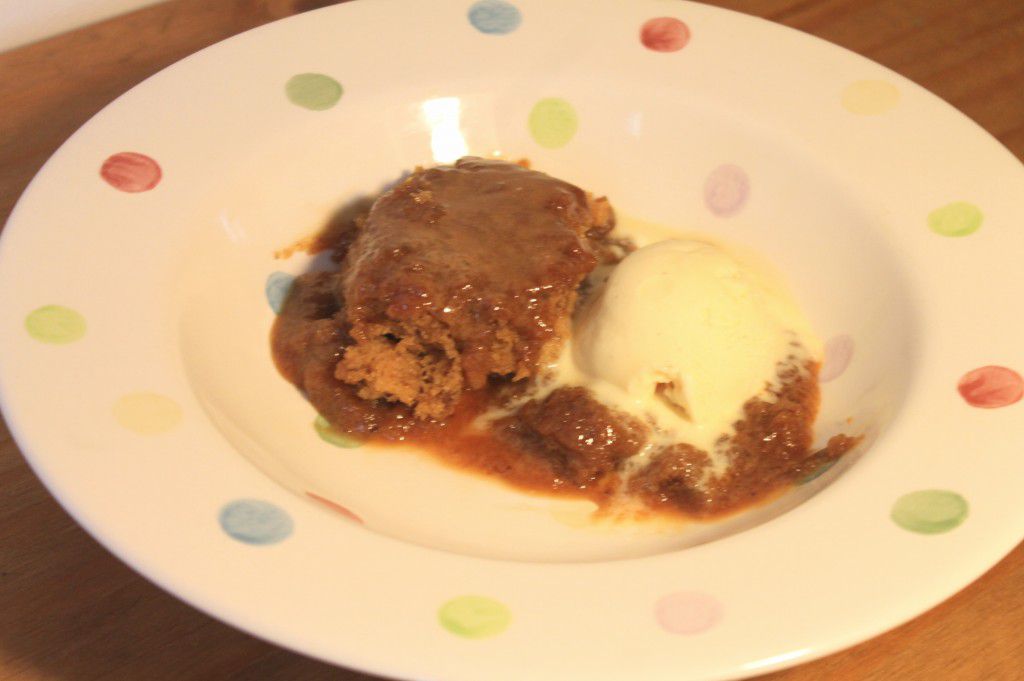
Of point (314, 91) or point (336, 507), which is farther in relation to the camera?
point (314, 91)

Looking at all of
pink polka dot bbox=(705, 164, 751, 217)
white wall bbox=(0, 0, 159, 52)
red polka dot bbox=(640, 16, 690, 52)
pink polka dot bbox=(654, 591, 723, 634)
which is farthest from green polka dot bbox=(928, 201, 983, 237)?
white wall bbox=(0, 0, 159, 52)

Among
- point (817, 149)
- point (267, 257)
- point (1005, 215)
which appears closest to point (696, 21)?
point (817, 149)

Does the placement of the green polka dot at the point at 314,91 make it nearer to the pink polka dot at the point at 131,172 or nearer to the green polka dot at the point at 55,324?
the pink polka dot at the point at 131,172

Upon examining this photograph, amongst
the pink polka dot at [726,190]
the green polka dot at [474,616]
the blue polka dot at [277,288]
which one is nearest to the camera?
the green polka dot at [474,616]

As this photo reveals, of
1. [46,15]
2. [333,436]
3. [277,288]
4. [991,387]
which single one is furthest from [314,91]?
[991,387]

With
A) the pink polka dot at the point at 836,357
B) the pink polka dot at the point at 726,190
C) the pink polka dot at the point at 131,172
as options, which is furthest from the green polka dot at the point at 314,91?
the pink polka dot at the point at 836,357

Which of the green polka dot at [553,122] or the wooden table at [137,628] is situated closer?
the wooden table at [137,628]

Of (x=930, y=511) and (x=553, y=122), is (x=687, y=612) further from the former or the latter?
(x=553, y=122)

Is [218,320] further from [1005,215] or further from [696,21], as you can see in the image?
[1005,215]

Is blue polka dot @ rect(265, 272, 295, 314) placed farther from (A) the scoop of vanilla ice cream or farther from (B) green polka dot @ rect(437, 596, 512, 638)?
(B) green polka dot @ rect(437, 596, 512, 638)
